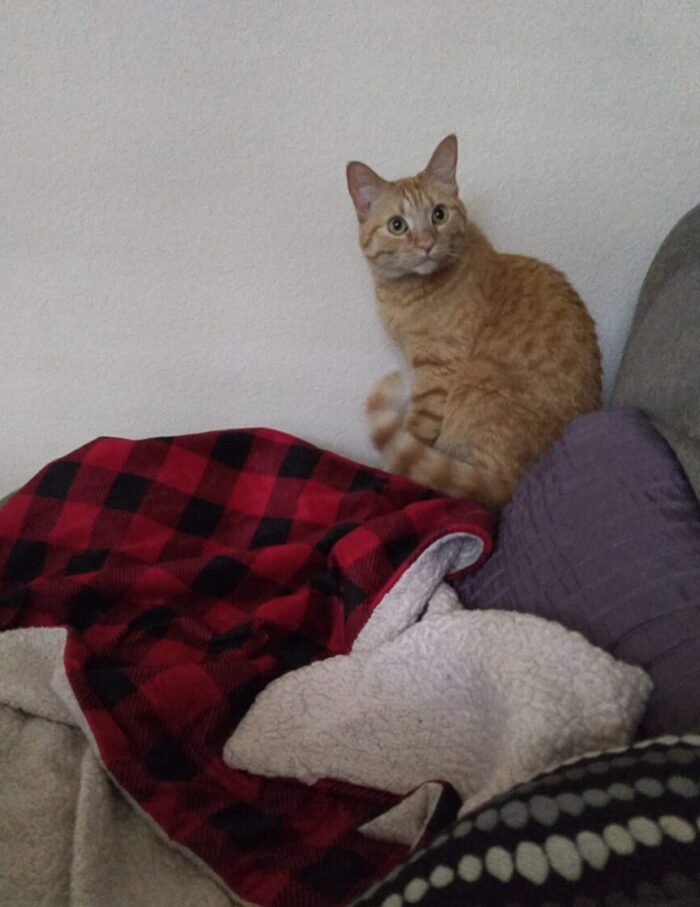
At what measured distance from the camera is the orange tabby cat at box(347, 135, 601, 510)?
117 cm

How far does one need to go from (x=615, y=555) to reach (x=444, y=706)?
0.93 ft

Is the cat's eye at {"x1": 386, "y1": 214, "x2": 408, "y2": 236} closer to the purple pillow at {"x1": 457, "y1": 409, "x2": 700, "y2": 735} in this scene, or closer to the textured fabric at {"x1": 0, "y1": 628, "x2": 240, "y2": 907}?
the purple pillow at {"x1": 457, "y1": 409, "x2": 700, "y2": 735}

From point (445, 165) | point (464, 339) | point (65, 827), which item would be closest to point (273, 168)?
point (445, 165)

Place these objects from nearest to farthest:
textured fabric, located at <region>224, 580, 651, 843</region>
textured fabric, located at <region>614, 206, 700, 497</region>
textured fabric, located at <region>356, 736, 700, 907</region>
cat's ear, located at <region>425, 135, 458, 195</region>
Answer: textured fabric, located at <region>356, 736, 700, 907</region>
textured fabric, located at <region>224, 580, 651, 843</region>
textured fabric, located at <region>614, 206, 700, 497</region>
cat's ear, located at <region>425, 135, 458, 195</region>

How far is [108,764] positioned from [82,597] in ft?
1.11

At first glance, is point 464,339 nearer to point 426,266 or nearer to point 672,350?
point 426,266

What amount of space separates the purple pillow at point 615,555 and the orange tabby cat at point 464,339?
5.6 inches

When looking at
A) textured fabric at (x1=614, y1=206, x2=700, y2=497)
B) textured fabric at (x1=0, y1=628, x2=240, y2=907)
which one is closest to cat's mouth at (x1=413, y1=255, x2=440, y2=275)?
textured fabric at (x1=614, y1=206, x2=700, y2=497)

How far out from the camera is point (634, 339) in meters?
1.10

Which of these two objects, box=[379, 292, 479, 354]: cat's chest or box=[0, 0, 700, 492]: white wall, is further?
box=[379, 292, 479, 354]: cat's chest

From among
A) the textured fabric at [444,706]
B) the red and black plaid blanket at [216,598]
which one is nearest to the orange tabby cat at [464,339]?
the red and black plaid blanket at [216,598]

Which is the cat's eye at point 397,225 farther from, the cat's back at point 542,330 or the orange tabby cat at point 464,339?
the cat's back at point 542,330

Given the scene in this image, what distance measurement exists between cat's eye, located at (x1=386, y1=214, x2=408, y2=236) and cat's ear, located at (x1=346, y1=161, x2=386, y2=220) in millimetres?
49

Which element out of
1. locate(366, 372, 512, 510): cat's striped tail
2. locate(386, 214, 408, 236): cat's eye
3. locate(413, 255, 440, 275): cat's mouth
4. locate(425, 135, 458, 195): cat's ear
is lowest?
locate(366, 372, 512, 510): cat's striped tail
